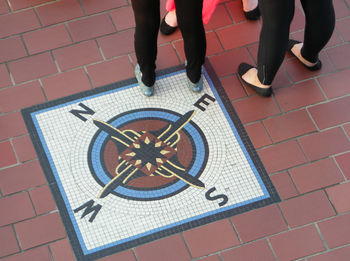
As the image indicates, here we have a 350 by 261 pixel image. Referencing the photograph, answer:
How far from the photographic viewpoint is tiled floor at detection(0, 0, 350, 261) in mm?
2670

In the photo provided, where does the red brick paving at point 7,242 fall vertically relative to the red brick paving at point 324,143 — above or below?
above

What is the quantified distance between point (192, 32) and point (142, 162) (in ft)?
2.36

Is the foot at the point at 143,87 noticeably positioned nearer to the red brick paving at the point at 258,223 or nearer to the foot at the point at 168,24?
the foot at the point at 168,24

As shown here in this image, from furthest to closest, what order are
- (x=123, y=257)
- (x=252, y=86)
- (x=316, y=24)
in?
1. (x=252, y=86)
2. (x=316, y=24)
3. (x=123, y=257)

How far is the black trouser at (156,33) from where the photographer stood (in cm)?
250

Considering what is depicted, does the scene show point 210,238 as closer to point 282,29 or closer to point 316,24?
point 282,29

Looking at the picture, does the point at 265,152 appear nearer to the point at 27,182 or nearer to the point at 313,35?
the point at 313,35

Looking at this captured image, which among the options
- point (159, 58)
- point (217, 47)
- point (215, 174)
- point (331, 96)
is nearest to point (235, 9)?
point (217, 47)

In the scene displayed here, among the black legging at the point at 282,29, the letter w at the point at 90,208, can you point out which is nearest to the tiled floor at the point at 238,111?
the letter w at the point at 90,208

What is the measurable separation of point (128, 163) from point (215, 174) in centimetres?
45

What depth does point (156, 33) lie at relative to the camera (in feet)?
8.93

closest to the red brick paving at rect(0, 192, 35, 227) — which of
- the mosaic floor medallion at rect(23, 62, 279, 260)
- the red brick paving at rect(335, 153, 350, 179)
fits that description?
Result: the mosaic floor medallion at rect(23, 62, 279, 260)

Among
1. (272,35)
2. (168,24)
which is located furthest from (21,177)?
(272,35)

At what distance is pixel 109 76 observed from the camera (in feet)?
10.3
